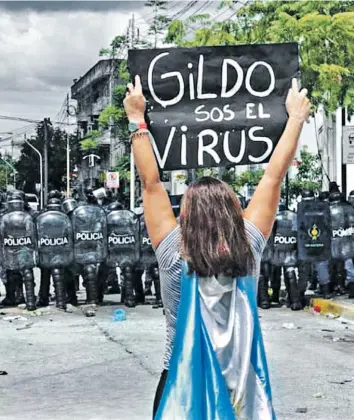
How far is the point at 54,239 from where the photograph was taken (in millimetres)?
13758

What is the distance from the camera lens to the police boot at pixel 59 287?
13.9 meters

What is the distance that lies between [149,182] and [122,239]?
10.3 meters

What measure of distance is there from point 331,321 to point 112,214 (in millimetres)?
3596

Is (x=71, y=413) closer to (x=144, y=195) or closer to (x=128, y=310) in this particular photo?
(x=144, y=195)


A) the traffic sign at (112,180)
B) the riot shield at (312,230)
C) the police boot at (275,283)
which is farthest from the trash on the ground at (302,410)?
the traffic sign at (112,180)

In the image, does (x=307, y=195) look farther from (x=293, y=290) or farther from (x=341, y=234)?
(x=293, y=290)

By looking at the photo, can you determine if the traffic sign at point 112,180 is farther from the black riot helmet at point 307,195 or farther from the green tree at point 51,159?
the green tree at point 51,159

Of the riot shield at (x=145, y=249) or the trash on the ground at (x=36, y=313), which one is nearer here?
the trash on the ground at (x=36, y=313)

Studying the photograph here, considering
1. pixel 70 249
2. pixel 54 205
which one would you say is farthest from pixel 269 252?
pixel 54 205

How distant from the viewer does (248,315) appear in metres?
3.37

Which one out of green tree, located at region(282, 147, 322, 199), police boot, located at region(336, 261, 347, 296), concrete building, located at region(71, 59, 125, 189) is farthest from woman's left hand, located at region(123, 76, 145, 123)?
concrete building, located at region(71, 59, 125, 189)

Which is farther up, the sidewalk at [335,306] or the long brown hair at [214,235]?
the long brown hair at [214,235]

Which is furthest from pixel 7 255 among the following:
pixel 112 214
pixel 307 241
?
pixel 307 241

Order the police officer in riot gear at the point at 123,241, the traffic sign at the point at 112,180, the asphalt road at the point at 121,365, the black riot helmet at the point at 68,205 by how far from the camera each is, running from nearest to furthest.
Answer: the asphalt road at the point at 121,365
the police officer in riot gear at the point at 123,241
the black riot helmet at the point at 68,205
the traffic sign at the point at 112,180
